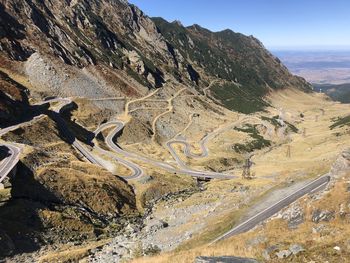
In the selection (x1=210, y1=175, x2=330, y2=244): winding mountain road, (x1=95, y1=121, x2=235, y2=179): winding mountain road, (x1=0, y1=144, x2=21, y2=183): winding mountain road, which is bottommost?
(x1=95, y1=121, x2=235, y2=179): winding mountain road

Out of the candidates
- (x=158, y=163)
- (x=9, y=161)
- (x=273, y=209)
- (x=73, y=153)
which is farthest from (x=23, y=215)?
(x=158, y=163)

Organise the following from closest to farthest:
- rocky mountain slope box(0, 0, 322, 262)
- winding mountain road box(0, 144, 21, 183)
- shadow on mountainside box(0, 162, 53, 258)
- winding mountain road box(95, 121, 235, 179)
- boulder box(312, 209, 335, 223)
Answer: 1. boulder box(312, 209, 335, 223)
2. shadow on mountainside box(0, 162, 53, 258)
3. rocky mountain slope box(0, 0, 322, 262)
4. winding mountain road box(0, 144, 21, 183)
5. winding mountain road box(95, 121, 235, 179)

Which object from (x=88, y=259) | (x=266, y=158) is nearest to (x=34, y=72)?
(x=266, y=158)

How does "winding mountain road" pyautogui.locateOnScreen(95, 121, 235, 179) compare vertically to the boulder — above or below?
below

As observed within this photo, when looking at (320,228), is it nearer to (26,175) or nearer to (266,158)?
(26,175)

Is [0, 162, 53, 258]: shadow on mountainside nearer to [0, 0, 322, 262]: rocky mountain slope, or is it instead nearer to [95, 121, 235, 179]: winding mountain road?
[0, 0, 322, 262]: rocky mountain slope

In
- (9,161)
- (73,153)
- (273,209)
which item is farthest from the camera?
(73,153)

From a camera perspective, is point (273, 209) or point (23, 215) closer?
point (273, 209)

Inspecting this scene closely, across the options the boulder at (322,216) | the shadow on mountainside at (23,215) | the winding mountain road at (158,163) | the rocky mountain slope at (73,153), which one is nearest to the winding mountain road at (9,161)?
the shadow on mountainside at (23,215)

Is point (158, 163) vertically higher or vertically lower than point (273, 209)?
lower

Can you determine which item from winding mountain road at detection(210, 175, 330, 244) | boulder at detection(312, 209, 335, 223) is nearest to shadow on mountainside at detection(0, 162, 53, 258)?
winding mountain road at detection(210, 175, 330, 244)

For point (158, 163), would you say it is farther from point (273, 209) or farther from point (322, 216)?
point (322, 216)
